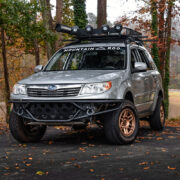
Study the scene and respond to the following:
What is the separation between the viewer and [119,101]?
8062 mm

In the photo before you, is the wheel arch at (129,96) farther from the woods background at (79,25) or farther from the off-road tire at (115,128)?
the woods background at (79,25)

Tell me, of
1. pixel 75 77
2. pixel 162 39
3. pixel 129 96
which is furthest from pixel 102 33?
pixel 162 39

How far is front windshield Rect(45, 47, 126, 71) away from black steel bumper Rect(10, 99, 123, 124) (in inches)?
51.2

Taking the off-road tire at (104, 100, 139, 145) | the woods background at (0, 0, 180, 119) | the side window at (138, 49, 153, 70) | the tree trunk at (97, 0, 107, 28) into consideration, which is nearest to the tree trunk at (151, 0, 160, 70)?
the woods background at (0, 0, 180, 119)

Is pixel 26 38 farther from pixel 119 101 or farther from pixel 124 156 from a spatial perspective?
pixel 124 156

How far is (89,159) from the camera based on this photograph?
6.70 meters

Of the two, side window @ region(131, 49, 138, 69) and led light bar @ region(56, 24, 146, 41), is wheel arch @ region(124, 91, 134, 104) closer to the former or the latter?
side window @ region(131, 49, 138, 69)

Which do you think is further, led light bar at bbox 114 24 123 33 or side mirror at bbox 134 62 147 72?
led light bar at bbox 114 24 123 33

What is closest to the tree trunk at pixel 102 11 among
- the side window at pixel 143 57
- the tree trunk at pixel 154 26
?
the tree trunk at pixel 154 26

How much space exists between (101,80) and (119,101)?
0.54 meters

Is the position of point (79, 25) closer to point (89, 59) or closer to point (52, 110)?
point (89, 59)

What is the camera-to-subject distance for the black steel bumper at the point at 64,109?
7.81 m

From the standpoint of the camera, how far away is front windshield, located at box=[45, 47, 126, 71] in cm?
917

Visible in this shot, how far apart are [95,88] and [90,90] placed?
10cm
